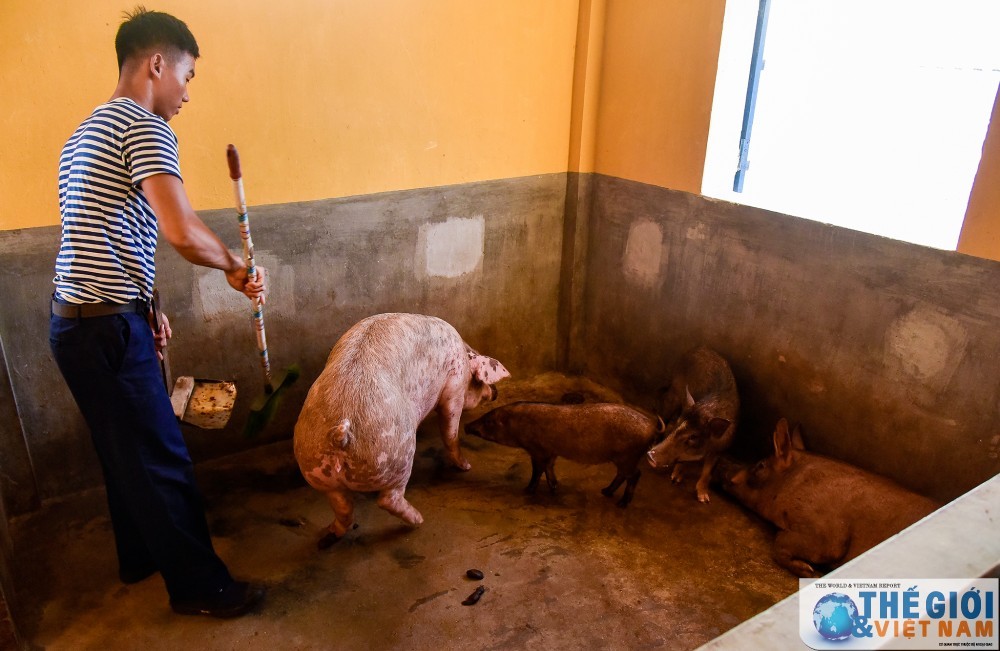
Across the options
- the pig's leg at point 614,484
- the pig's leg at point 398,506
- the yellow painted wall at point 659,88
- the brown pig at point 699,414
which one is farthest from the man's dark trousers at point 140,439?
the yellow painted wall at point 659,88

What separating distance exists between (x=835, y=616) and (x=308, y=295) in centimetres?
353

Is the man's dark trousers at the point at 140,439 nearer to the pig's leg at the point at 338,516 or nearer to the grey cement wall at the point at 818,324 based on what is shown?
the pig's leg at the point at 338,516

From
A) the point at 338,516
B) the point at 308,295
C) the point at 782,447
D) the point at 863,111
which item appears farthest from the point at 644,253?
the point at 338,516

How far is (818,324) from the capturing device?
12.7 feet

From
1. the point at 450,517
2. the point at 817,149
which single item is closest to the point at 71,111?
the point at 450,517

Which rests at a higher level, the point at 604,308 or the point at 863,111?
the point at 863,111

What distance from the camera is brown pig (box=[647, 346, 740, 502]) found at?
3.87 m

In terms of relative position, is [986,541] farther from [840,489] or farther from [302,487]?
[302,487]

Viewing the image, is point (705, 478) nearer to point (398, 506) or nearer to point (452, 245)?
point (398, 506)

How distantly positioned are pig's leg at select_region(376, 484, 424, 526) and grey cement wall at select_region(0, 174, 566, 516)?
4.42ft

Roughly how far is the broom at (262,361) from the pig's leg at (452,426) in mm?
927

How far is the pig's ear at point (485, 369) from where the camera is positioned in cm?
433

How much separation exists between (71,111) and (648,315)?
374 centimetres
